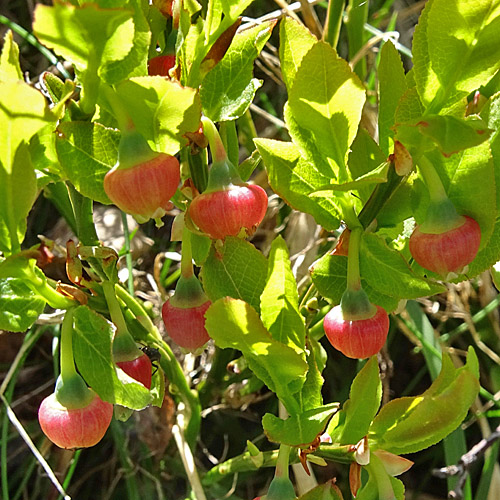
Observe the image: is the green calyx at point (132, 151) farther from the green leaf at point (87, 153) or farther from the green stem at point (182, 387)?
the green stem at point (182, 387)

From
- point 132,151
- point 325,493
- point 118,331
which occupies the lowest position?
point 325,493

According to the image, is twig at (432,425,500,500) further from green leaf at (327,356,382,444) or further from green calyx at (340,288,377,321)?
green calyx at (340,288,377,321)

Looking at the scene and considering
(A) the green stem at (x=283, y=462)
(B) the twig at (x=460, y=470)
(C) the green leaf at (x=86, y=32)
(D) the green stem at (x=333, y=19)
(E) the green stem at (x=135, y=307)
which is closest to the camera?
(C) the green leaf at (x=86, y=32)

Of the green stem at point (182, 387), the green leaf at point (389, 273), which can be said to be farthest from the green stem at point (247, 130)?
the green leaf at point (389, 273)

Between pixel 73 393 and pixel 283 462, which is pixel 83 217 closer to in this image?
pixel 73 393

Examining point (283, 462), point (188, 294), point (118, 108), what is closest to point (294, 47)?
point (118, 108)

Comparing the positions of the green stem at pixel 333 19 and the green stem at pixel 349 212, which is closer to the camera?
the green stem at pixel 349 212
